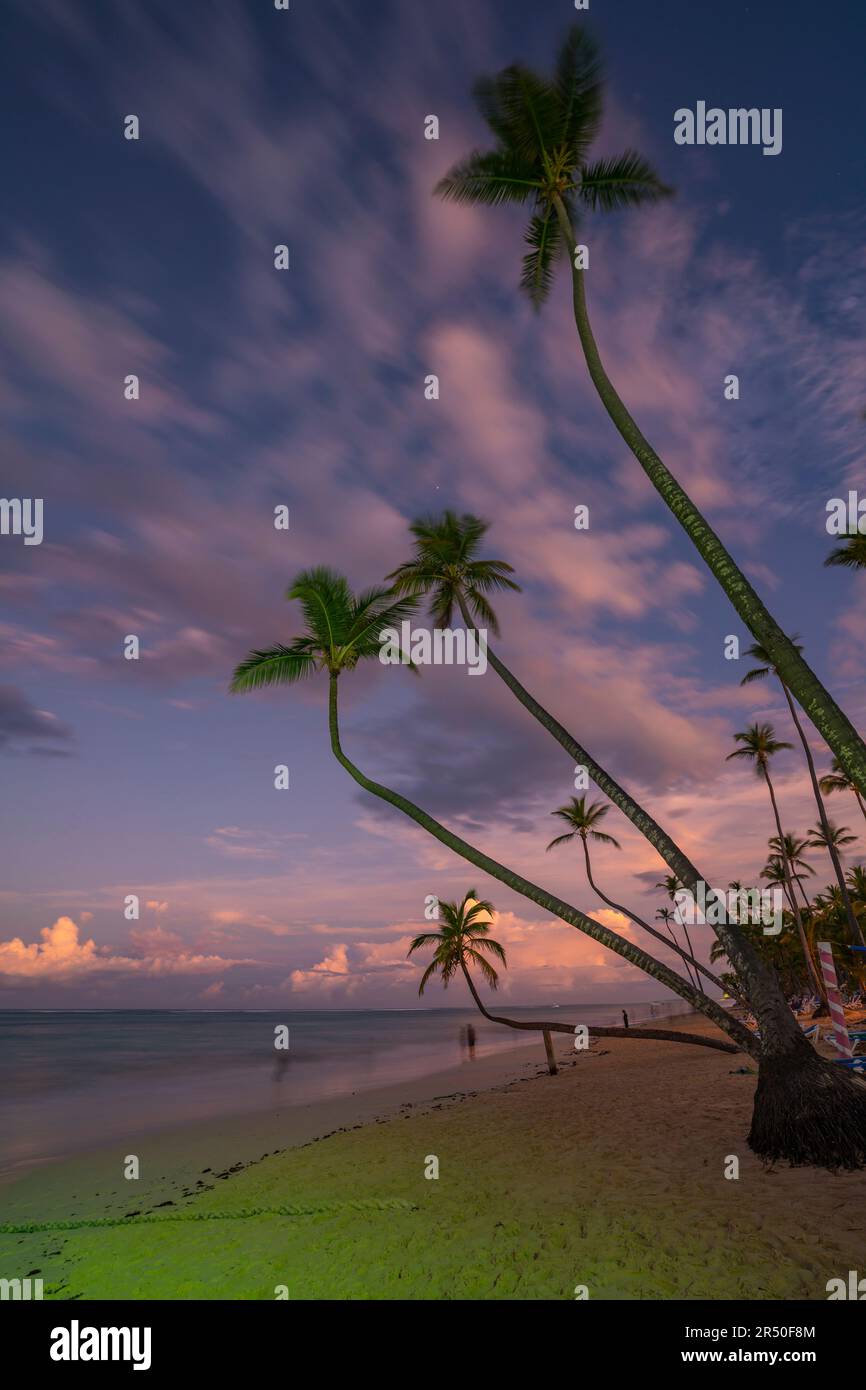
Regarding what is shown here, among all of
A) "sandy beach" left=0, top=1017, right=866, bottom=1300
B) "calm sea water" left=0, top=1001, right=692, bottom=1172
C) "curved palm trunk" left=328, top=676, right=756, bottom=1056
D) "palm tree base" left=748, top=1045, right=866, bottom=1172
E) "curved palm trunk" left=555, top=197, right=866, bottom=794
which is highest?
"curved palm trunk" left=555, top=197, right=866, bottom=794

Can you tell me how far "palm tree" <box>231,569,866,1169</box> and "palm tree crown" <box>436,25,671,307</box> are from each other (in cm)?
816

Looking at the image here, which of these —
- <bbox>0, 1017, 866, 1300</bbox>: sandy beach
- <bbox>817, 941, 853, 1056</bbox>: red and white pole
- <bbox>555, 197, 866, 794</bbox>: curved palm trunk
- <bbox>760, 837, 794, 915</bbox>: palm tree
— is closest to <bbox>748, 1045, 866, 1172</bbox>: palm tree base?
<bbox>0, 1017, 866, 1300</bbox>: sandy beach

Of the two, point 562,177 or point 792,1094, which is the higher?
point 562,177

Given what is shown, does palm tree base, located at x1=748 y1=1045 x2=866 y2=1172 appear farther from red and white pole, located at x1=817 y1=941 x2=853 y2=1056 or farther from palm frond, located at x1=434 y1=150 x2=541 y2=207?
palm frond, located at x1=434 y1=150 x2=541 y2=207

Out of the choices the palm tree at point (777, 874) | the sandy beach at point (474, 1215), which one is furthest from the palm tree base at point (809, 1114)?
the palm tree at point (777, 874)

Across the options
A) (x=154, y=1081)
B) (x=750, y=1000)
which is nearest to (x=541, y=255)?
(x=750, y=1000)

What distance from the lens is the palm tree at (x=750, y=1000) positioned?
8.34 metres

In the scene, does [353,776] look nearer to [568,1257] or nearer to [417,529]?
[417,529]

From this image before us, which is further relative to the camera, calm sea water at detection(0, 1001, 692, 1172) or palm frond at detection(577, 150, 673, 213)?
calm sea water at detection(0, 1001, 692, 1172)

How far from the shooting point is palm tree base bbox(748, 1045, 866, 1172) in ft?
Answer: 26.9

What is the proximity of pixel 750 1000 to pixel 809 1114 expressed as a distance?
1.43 m

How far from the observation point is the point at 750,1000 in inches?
370

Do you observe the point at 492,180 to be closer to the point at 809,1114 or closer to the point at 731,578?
the point at 731,578
